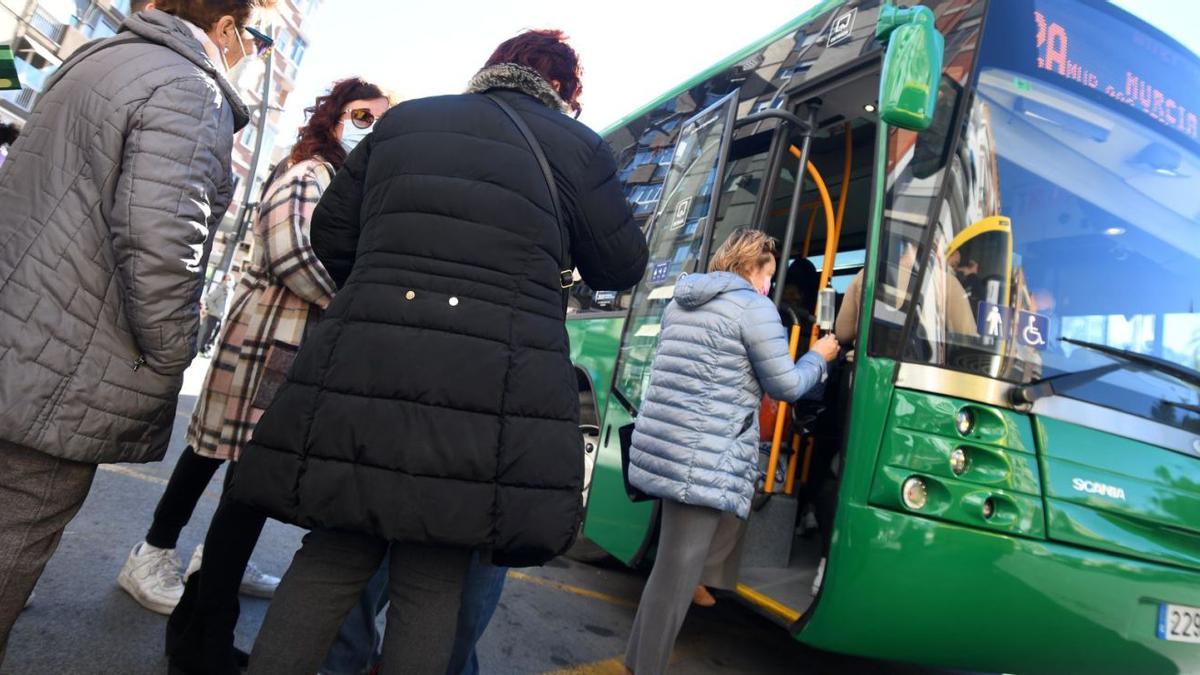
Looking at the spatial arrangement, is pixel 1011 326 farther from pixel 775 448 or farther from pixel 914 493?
pixel 775 448

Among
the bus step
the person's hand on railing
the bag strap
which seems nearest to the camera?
the bag strap

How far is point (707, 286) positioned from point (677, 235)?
1.27 m

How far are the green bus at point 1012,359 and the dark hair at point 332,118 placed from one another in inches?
69.3

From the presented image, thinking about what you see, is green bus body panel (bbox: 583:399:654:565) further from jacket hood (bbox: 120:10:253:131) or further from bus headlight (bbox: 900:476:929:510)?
jacket hood (bbox: 120:10:253:131)

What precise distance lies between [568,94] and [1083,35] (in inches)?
94.3

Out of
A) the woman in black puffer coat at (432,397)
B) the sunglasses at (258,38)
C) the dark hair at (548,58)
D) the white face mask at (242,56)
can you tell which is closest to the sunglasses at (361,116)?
the sunglasses at (258,38)

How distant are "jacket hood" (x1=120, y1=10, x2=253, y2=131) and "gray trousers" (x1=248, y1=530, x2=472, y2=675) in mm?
1135

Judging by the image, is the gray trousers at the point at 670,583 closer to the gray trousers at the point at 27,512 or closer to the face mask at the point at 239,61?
the gray trousers at the point at 27,512

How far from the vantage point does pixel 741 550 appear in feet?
10.3

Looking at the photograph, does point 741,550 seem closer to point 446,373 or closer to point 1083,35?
point 446,373

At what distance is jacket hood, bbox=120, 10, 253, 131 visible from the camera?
1.85 m

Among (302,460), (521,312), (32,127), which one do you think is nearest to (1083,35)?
(521,312)

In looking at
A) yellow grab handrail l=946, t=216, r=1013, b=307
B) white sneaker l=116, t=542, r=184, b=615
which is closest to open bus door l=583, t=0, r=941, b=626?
yellow grab handrail l=946, t=216, r=1013, b=307

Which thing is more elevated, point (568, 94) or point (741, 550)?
point (568, 94)
